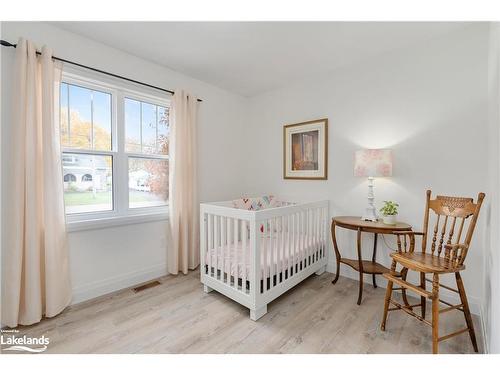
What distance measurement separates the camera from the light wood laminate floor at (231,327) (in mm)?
1503

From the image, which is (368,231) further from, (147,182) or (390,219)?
(147,182)

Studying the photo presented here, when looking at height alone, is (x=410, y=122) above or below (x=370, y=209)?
above

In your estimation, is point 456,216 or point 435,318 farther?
point 456,216

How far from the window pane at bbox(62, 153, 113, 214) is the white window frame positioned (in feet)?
0.16

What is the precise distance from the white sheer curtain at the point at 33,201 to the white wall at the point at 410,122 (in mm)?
2499

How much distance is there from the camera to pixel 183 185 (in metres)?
2.65

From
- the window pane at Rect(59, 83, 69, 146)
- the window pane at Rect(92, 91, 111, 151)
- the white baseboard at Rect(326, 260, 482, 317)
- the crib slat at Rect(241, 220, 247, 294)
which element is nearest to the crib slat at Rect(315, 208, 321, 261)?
the white baseboard at Rect(326, 260, 482, 317)

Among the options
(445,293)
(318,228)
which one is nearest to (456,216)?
(445,293)

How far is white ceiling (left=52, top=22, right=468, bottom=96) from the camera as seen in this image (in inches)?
74.6

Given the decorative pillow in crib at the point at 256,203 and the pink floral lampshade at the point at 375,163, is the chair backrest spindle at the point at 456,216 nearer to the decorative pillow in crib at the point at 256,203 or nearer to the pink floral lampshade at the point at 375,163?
the pink floral lampshade at the point at 375,163

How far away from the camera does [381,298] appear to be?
2143 millimetres

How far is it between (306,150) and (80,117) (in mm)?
2467
